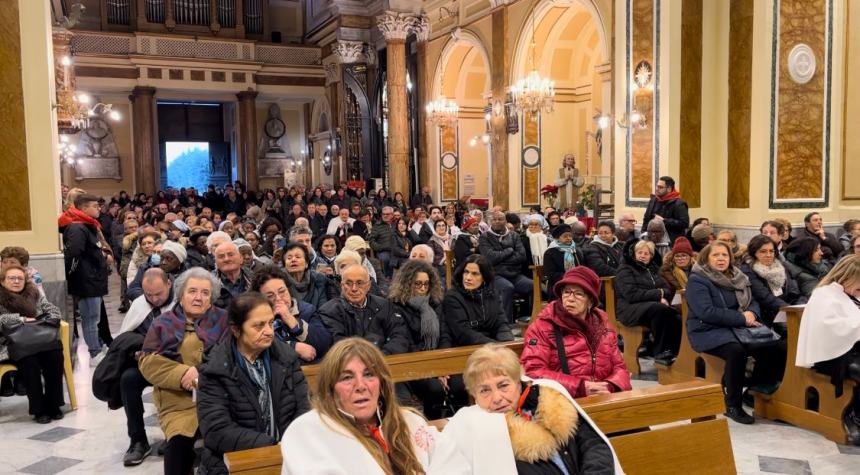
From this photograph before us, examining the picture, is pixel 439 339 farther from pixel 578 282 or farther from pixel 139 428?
pixel 139 428

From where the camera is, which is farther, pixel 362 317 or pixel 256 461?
pixel 362 317

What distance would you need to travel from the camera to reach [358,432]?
231 cm

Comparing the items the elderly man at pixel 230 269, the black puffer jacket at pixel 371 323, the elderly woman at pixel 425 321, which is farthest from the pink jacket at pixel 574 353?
the elderly man at pixel 230 269

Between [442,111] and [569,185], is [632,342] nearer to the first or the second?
[569,185]

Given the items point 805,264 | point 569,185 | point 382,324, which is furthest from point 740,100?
point 382,324

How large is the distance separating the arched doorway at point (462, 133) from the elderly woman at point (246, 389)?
1460 cm

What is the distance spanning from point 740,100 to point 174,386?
26.1ft

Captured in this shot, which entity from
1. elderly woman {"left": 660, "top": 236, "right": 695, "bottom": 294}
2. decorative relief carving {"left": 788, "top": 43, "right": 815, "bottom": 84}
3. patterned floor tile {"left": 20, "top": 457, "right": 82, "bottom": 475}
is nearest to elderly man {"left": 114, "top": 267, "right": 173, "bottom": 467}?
patterned floor tile {"left": 20, "top": 457, "right": 82, "bottom": 475}

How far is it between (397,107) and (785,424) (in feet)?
45.4

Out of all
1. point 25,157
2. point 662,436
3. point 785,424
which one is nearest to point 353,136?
point 25,157

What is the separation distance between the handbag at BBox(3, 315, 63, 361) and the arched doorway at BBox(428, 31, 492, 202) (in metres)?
13.1

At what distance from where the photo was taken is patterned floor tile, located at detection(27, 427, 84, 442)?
4820 mm

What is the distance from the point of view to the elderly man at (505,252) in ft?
27.0

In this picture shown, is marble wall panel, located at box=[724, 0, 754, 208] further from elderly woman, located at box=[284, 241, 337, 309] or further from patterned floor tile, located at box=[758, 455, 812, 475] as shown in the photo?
elderly woman, located at box=[284, 241, 337, 309]
